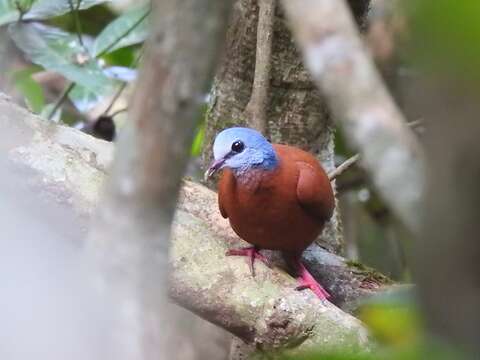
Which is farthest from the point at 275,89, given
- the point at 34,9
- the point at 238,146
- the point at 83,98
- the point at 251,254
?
the point at 83,98

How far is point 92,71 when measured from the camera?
4.90 metres

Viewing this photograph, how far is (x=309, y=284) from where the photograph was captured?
3791 mm

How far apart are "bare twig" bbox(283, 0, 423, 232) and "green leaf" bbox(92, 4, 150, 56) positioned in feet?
12.6

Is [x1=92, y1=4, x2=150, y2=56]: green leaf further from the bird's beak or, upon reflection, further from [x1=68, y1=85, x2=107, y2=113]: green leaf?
the bird's beak

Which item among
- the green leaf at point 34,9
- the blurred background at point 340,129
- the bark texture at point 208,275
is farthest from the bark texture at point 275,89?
the green leaf at point 34,9

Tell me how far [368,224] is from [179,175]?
542cm

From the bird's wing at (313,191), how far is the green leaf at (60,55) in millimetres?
1358

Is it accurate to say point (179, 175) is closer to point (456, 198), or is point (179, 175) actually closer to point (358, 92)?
point (358, 92)

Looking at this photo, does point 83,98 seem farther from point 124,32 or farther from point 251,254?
point 251,254

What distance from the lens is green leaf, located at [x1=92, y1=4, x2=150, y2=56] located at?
5.10 metres

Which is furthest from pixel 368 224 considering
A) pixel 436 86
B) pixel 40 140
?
pixel 436 86

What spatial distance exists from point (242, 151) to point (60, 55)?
140 centimetres

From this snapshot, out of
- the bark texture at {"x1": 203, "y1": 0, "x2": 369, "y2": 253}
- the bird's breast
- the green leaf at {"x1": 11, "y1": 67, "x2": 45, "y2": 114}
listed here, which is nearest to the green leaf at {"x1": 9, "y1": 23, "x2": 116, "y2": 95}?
the bark texture at {"x1": 203, "y1": 0, "x2": 369, "y2": 253}

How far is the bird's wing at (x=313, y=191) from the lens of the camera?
4.00 meters
